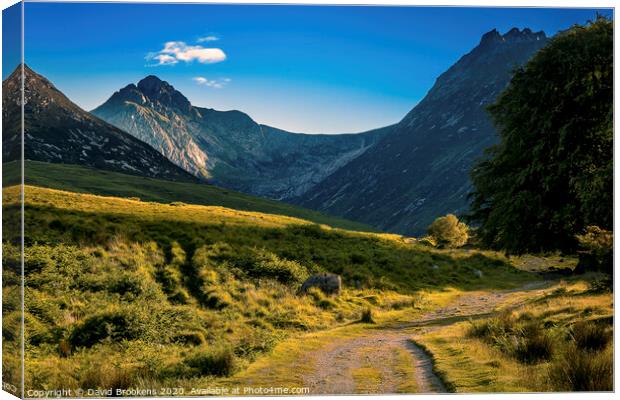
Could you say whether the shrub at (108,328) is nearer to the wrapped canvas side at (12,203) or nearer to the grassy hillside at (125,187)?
the wrapped canvas side at (12,203)

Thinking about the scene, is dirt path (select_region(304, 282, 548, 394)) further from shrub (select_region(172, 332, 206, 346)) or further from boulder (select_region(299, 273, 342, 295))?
boulder (select_region(299, 273, 342, 295))

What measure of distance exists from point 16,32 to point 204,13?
16.6 feet

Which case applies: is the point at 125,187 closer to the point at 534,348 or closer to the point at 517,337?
the point at 517,337

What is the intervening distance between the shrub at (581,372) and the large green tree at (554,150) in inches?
203

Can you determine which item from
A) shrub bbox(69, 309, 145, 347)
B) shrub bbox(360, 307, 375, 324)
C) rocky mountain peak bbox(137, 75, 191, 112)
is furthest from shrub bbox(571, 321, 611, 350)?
rocky mountain peak bbox(137, 75, 191, 112)

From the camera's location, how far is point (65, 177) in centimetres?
10875

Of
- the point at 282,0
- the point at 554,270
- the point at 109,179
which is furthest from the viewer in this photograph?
the point at 109,179

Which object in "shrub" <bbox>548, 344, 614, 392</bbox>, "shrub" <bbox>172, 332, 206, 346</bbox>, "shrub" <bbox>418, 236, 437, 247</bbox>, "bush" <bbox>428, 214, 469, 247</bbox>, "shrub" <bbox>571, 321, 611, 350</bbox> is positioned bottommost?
"shrub" <bbox>418, 236, 437, 247</bbox>

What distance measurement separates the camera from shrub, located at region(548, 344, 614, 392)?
12203mm

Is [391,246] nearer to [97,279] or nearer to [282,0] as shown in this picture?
[97,279]

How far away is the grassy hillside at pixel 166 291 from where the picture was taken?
13578mm

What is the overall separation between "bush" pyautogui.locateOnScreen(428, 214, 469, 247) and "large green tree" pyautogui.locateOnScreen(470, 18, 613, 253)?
57.4 metres

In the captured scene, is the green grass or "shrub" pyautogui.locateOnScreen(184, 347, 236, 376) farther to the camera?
"shrub" pyautogui.locateOnScreen(184, 347, 236, 376)

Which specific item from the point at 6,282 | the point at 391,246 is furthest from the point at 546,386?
the point at 391,246
